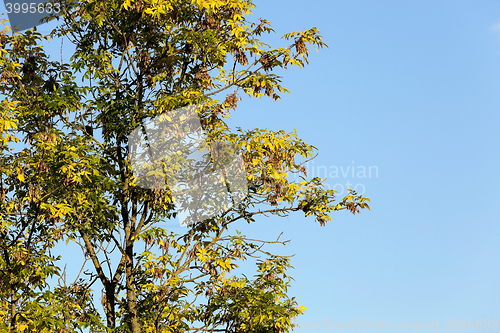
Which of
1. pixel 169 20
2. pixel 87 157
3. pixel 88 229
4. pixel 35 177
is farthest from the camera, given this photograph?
pixel 169 20

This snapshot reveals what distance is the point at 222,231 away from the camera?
491 inches

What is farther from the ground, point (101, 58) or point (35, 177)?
point (101, 58)

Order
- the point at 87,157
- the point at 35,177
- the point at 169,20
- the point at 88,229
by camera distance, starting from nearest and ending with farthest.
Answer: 1. the point at 87,157
2. the point at 35,177
3. the point at 88,229
4. the point at 169,20

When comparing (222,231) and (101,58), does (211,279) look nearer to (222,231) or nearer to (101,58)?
(222,231)

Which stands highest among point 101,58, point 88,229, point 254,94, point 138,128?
point 101,58

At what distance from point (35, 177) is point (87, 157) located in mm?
1661

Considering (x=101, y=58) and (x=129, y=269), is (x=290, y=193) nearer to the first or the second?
(x=129, y=269)

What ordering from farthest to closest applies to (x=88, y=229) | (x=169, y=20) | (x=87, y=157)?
(x=169, y=20) → (x=88, y=229) → (x=87, y=157)

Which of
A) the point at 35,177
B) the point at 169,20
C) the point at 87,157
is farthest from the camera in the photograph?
the point at 169,20

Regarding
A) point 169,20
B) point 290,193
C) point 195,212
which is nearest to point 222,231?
point 195,212

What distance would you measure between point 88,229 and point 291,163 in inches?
204

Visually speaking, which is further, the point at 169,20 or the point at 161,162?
the point at 169,20

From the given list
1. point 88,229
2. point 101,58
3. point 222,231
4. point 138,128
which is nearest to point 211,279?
point 222,231

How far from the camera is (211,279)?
1161 cm
